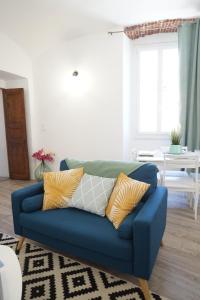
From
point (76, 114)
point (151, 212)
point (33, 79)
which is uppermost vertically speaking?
point (33, 79)

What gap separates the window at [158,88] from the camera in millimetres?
3996

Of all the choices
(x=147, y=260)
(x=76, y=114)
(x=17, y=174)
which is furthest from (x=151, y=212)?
(x=17, y=174)

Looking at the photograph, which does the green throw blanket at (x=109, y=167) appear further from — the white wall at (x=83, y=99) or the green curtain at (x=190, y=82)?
the green curtain at (x=190, y=82)

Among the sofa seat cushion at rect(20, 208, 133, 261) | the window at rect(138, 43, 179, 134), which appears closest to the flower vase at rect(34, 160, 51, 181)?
the window at rect(138, 43, 179, 134)

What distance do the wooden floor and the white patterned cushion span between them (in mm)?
561

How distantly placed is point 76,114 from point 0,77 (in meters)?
1.64

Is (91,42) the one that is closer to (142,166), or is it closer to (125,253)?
(142,166)

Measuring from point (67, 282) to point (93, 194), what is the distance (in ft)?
2.29

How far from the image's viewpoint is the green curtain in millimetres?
3490

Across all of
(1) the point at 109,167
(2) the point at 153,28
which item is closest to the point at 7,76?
(2) the point at 153,28

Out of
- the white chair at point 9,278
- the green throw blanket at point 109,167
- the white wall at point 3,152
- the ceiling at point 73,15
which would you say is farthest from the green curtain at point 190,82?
the white wall at point 3,152

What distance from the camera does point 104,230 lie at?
5.54 ft

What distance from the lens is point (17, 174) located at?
4738mm

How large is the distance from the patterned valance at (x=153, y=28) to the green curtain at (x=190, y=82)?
4.4 inches
